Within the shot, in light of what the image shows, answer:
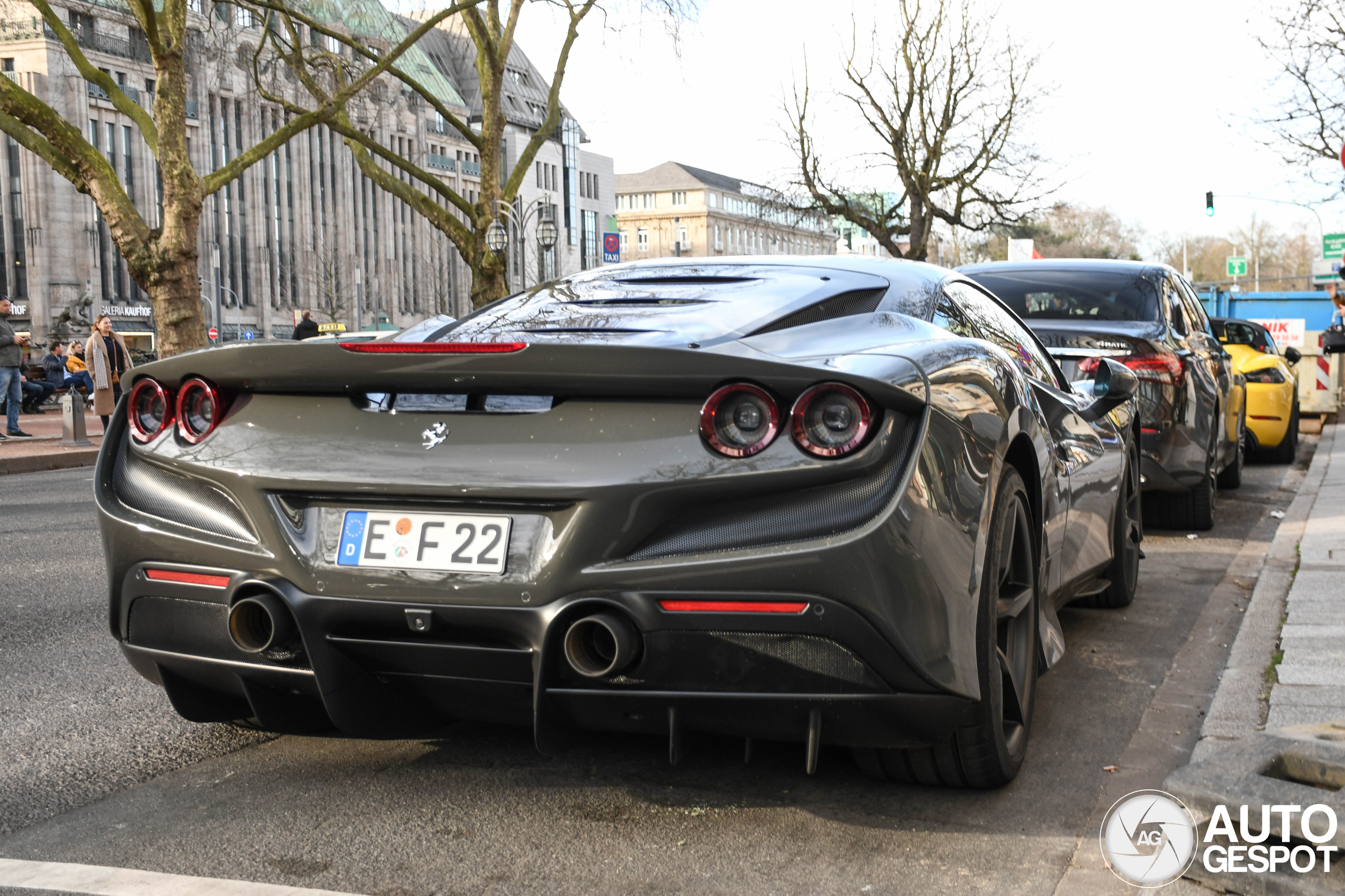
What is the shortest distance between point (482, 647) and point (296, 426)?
0.68 meters

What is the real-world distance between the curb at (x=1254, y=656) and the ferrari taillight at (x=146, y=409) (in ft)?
8.51

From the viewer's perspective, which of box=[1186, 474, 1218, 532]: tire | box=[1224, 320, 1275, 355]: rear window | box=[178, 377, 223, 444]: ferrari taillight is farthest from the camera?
box=[1224, 320, 1275, 355]: rear window

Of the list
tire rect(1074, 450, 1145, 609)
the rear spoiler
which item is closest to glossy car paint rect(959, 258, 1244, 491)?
tire rect(1074, 450, 1145, 609)

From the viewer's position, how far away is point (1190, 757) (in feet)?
11.9

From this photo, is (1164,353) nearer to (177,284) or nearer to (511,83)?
(177,284)

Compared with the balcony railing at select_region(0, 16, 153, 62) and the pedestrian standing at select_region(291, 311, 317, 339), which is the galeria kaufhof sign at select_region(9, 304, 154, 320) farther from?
the pedestrian standing at select_region(291, 311, 317, 339)

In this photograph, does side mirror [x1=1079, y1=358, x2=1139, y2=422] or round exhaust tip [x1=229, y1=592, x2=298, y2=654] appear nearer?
round exhaust tip [x1=229, y1=592, x2=298, y2=654]

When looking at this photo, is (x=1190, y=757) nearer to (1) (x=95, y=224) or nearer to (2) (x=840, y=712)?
(2) (x=840, y=712)

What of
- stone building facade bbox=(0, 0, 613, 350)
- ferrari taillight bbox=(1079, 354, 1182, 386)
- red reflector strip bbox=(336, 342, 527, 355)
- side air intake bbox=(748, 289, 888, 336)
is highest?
stone building facade bbox=(0, 0, 613, 350)

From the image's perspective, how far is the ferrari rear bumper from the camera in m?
2.80

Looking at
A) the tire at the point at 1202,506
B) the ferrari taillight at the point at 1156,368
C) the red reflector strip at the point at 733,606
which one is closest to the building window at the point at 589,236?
the tire at the point at 1202,506

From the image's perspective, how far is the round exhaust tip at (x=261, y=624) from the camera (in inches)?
117

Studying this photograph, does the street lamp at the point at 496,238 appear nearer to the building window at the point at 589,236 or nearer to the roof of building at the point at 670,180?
the building window at the point at 589,236

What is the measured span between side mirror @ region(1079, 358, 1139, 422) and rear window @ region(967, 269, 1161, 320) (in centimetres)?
333
